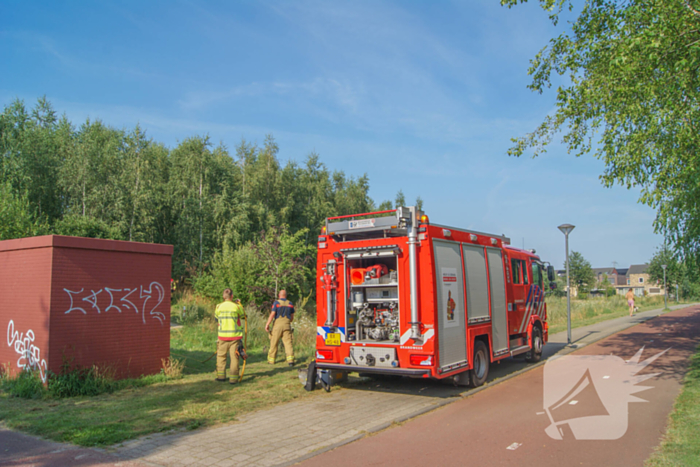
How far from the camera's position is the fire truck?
7770 millimetres

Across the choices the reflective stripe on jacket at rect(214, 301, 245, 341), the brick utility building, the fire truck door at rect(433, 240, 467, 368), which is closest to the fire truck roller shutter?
the fire truck door at rect(433, 240, 467, 368)

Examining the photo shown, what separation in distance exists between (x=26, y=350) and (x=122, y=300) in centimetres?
169

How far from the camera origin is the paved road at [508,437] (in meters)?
5.10

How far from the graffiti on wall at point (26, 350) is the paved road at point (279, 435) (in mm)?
2116

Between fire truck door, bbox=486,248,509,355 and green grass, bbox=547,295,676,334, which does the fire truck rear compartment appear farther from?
green grass, bbox=547,295,676,334

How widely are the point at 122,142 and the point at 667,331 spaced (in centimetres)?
3348

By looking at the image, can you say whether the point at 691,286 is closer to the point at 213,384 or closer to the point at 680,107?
the point at 680,107

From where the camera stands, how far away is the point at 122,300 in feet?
29.2

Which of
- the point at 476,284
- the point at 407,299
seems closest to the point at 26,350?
the point at 407,299

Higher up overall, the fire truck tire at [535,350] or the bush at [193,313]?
the bush at [193,313]

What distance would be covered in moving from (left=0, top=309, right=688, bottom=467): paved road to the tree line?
13.0 metres

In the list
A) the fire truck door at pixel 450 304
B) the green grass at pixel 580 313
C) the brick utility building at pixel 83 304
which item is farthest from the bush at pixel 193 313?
the green grass at pixel 580 313

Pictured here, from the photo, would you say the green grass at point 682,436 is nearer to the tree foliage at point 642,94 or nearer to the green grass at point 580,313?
the tree foliage at point 642,94

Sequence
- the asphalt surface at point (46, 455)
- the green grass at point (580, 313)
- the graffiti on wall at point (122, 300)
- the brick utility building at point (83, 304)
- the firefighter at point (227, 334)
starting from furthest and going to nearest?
the green grass at point (580, 313) → the firefighter at point (227, 334) → the graffiti on wall at point (122, 300) → the brick utility building at point (83, 304) → the asphalt surface at point (46, 455)
